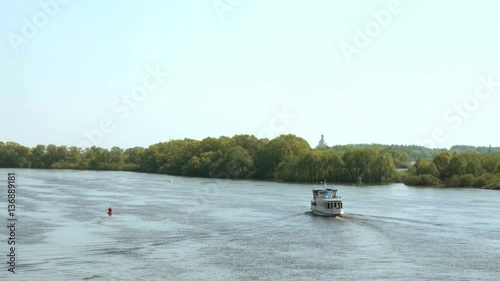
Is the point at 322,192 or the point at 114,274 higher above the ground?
the point at 322,192

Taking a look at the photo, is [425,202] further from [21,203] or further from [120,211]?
[21,203]

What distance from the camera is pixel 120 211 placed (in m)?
58.0

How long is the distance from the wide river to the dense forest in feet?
121

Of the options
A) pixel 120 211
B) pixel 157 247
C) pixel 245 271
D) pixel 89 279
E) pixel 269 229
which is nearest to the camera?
pixel 89 279

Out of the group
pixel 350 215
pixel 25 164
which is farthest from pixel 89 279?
pixel 25 164

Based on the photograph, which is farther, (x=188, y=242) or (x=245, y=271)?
(x=188, y=242)

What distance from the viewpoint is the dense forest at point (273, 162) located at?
10594cm

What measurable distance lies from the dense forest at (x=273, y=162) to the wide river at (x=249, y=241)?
37010 millimetres

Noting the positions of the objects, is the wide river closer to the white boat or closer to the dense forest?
the white boat

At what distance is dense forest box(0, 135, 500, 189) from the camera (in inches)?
4171

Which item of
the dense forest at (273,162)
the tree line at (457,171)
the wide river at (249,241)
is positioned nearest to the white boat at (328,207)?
the wide river at (249,241)

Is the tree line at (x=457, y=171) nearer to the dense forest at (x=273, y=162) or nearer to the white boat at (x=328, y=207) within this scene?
the dense forest at (x=273, y=162)

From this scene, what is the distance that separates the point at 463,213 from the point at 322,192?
42.8 feet

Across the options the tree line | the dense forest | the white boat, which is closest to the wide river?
the white boat
